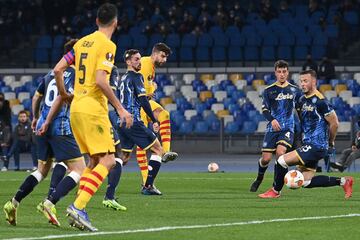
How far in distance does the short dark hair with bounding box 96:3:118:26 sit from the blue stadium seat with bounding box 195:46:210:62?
26.2 m

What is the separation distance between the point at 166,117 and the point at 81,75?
7.36 meters

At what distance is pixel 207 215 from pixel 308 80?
3.61m

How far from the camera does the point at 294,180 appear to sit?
16.6 meters

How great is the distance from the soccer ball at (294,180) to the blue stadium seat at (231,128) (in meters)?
17.8

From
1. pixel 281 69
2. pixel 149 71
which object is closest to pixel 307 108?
pixel 281 69

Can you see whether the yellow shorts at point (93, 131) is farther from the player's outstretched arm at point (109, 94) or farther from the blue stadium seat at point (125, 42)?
the blue stadium seat at point (125, 42)

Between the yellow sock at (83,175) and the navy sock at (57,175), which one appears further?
the navy sock at (57,175)

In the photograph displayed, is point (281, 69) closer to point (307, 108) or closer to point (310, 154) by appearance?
point (307, 108)

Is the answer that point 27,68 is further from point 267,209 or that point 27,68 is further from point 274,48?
point 267,209

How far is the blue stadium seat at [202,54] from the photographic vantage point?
126 ft

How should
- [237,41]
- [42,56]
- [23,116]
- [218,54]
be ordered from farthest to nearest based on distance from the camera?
1. [42,56]
2. [218,54]
3. [237,41]
4. [23,116]

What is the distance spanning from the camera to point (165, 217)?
13.8 metres

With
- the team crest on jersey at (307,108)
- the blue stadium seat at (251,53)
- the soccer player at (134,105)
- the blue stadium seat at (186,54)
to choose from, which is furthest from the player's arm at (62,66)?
the blue stadium seat at (186,54)

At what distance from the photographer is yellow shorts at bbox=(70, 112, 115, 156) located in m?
12.1
